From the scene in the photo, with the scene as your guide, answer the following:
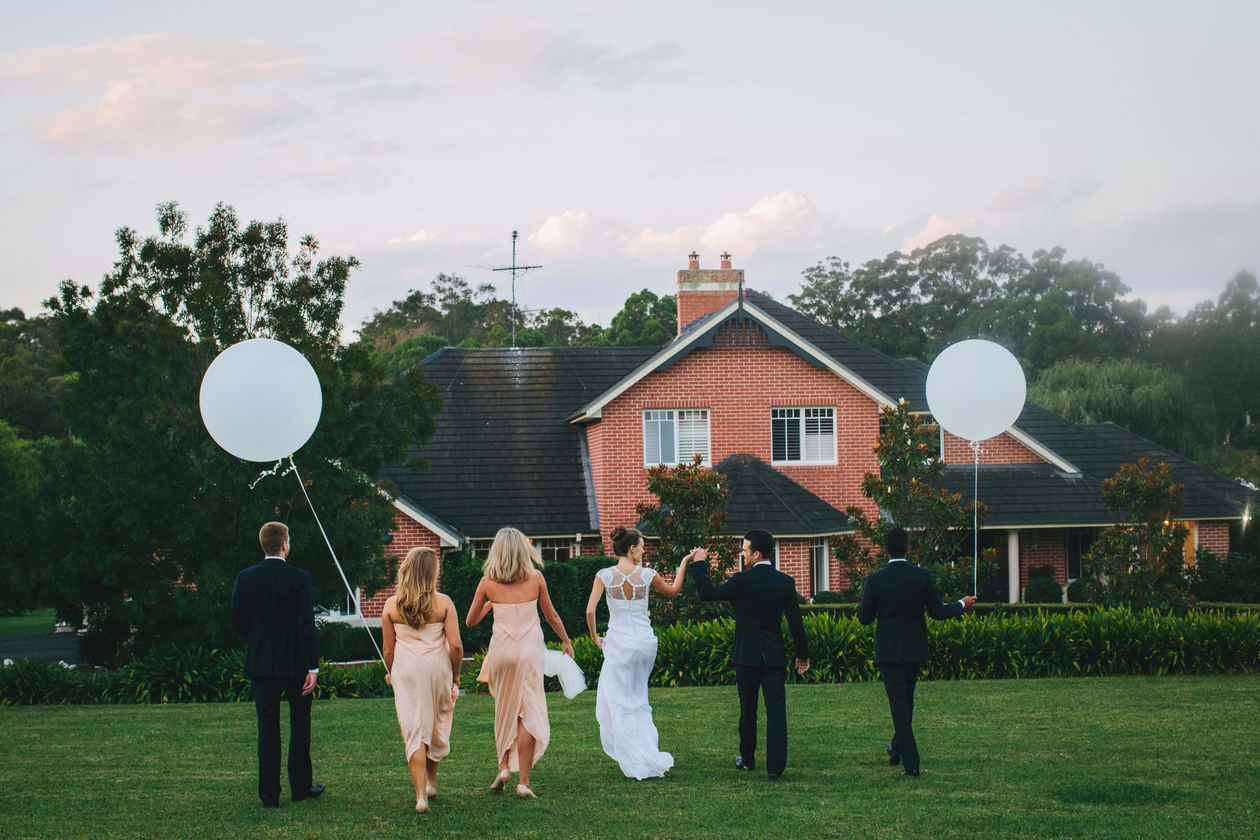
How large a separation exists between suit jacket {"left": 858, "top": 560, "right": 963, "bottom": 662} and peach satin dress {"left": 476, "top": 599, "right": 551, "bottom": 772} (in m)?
2.58

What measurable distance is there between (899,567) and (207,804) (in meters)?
5.35

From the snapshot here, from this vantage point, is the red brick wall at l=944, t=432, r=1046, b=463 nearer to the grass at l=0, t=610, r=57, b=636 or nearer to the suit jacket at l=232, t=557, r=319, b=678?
the grass at l=0, t=610, r=57, b=636

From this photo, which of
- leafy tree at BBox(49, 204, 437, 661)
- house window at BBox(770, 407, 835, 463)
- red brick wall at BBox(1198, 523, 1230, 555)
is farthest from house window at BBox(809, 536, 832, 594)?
leafy tree at BBox(49, 204, 437, 661)

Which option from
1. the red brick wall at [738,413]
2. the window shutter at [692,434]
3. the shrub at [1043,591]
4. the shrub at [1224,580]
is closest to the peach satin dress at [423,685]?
the red brick wall at [738,413]

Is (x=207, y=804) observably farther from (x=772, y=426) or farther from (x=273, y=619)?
(x=772, y=426)

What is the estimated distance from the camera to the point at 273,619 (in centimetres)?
951

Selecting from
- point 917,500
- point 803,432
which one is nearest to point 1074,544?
point 803,432

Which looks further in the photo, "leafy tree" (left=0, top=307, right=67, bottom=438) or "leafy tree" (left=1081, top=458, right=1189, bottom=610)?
"leafy tree" (left=0, top=307, right=67, bottom=438)

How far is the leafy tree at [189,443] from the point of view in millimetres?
18297

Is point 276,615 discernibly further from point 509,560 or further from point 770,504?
point 770,504

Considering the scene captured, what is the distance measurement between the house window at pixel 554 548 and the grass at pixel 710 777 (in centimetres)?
1578

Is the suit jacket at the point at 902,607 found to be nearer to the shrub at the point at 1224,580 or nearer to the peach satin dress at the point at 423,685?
the peach satin dress at the point at 423,685

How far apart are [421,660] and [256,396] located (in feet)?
14.1

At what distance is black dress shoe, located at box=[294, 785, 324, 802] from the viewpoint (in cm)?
966
